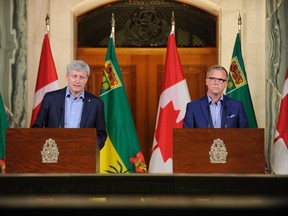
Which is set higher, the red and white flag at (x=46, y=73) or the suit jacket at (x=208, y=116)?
the red and white flag at (x=46, y=73)

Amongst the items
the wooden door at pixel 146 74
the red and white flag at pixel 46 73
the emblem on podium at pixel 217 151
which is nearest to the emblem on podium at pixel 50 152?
the emblem on podium at pixel 217 151

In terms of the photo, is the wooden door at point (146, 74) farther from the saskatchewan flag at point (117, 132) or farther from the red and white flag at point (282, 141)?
the red and white flag at point (282, 141)

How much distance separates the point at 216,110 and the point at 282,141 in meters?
1.73

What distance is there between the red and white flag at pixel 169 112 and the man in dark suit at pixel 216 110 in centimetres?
171

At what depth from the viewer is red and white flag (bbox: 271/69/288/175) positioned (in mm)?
5941

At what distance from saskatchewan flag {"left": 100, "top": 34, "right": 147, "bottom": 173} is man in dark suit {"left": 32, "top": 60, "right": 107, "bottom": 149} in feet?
5.47

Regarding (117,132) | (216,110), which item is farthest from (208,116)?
(117,132)

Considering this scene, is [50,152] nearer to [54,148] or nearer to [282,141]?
[54,148]

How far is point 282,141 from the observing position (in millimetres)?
5988

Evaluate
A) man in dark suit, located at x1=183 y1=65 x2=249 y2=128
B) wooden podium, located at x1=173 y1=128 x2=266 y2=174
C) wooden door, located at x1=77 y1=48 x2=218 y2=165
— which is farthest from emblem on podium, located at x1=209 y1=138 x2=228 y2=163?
wooden door, located at x1=77 y1=48 x2=218 y2=165

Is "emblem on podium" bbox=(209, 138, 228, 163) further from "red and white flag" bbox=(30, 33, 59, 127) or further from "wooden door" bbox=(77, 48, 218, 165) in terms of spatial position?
"wooden door" bbox=(77, 48, 218, 165)

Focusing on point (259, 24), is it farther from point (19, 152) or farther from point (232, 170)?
point (19, 152)

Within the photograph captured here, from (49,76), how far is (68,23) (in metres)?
0.84

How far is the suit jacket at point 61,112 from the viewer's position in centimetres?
428
